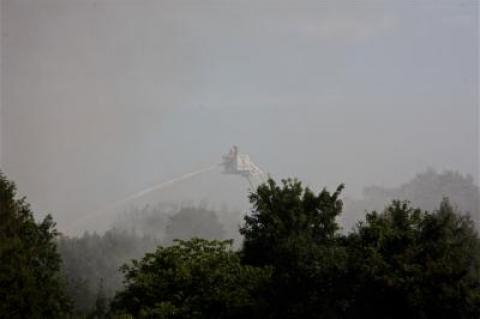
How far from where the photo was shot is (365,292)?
86.8 feet

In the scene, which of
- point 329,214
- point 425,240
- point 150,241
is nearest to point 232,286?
point 425,240

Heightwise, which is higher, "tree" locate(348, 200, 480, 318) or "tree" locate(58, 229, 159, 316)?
"tree" locate(58, 229, 159, 316)

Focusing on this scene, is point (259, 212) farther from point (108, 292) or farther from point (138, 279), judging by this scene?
point (108, 292)

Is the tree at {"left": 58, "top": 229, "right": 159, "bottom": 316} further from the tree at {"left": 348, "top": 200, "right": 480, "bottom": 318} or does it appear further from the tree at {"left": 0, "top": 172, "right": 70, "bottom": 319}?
the tree at {"left": 348, "top": 200, "right": 480, "bottom": 318}

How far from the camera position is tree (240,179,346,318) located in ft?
93.1

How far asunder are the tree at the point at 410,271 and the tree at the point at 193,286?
592 cm

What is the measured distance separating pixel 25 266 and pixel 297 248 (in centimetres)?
1304

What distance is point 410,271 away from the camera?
82.4 feet

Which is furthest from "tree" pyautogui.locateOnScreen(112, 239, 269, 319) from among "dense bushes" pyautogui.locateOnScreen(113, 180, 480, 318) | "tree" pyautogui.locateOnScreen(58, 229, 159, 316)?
"tree" pyautogui.locateOnScreen(58, 229, 159, 316)

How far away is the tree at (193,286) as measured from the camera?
103 feet

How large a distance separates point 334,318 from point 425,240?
514 cm

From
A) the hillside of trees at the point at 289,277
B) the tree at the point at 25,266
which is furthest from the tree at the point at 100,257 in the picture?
the hillside of trees at the point at 289,277

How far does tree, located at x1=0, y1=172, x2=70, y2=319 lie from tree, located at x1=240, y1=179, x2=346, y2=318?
10.5 metres

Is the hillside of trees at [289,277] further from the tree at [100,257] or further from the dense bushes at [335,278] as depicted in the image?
the tree at [100,257]
